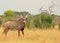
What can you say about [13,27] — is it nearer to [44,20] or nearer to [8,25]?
[8,25]

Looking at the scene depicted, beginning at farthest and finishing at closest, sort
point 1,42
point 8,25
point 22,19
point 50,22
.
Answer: point 50,22, point 8,25, point 22,19, point 1,42

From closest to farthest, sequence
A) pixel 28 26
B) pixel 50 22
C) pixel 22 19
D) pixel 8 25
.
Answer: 1. pixel 22 19
2. pixel 8 25
3. pixel 28 26
4. pixel 50 22

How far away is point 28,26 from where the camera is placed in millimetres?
19672

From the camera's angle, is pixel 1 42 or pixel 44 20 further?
pixel 44 20

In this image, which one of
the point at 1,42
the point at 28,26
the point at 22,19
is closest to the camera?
the point at 1,42

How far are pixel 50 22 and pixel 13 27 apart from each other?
8.35 metres

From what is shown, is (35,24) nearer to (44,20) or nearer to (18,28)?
(44,20)

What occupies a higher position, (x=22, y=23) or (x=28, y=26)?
(x=22, y=23)

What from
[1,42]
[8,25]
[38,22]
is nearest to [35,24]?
[38,22]

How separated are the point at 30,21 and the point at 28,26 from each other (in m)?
1.17

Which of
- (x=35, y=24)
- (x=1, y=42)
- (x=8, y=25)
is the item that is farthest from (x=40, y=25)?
(x=1, y=42)

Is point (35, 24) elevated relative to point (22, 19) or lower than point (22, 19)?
lower

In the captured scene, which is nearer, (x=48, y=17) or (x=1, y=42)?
(x=1, y=42)

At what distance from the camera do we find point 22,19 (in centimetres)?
1289
